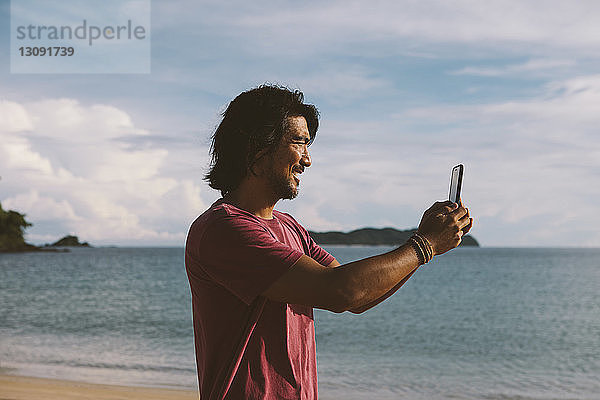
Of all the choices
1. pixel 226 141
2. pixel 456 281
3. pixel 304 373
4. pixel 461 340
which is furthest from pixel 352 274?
pixel 456 281

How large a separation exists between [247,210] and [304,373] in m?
0.46

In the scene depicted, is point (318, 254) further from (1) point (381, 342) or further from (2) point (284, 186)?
(1) point (381, 342)

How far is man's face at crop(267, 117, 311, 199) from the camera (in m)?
1.92

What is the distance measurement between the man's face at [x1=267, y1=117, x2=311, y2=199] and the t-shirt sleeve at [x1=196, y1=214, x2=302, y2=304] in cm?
18

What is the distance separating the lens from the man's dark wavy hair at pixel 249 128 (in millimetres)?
1944

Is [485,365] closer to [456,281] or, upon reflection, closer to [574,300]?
[574,300]

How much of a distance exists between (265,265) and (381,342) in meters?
16.1

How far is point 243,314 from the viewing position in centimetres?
180

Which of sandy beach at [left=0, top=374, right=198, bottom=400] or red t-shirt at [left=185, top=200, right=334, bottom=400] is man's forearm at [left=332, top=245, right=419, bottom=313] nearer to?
red t-shirt at [left=185, top=200, right=334, bottom=400]

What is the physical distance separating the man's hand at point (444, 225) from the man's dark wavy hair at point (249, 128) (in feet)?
1.49

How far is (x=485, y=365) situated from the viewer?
14.7 meters

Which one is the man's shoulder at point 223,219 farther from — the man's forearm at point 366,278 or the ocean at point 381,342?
the ocean at point 381,342

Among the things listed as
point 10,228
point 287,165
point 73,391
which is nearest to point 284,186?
point 287,165

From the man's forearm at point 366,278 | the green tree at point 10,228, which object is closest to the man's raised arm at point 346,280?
the man's forearm at point 366,278
